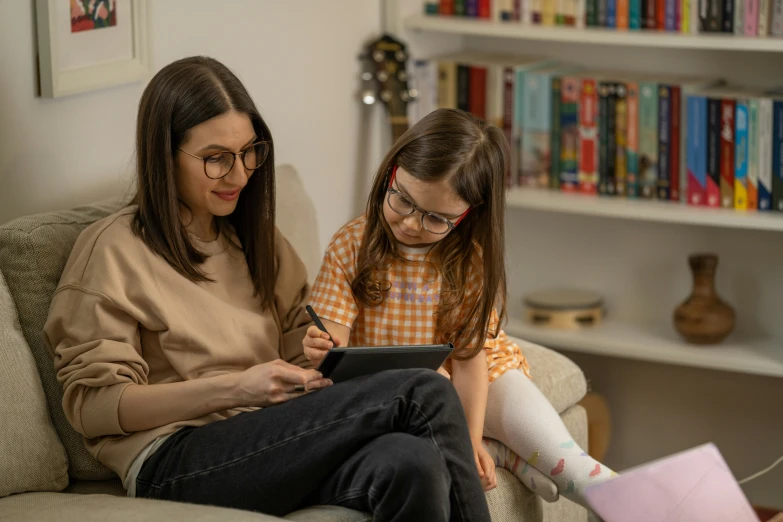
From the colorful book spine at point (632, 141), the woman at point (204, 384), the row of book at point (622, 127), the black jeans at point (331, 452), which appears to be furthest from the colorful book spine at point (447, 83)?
the black jeans at point (331, 452)

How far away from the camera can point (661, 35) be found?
2428mm

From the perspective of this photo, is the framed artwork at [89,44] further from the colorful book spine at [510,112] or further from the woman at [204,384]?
the colorful book spine at [510,112]

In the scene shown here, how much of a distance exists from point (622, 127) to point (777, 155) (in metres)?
0.36

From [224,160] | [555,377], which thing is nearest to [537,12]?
[555,377]

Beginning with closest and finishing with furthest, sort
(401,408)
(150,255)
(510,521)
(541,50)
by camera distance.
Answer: (401,408), (150,255), (510,521), (541,50)

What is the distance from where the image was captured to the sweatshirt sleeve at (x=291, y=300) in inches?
71.7

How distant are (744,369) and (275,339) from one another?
1.20m

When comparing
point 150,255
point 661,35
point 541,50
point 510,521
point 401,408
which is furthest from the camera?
point 541,50

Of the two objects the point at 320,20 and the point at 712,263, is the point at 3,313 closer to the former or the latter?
the point at 320,20

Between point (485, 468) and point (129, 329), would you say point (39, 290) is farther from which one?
point (485, 468)

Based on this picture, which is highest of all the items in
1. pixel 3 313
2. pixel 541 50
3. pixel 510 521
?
pixel 541 50

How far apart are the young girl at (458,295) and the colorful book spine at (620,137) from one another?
0.91 m

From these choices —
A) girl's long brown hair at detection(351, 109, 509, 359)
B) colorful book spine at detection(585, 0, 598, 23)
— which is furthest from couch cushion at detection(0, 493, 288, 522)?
colorful book spine at detection(585, 0, 598, 23)

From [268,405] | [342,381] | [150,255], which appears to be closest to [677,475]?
[342,381]
